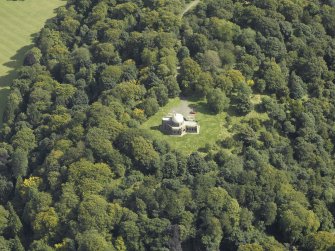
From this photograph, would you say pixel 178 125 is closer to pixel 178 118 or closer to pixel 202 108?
pixel 178 118

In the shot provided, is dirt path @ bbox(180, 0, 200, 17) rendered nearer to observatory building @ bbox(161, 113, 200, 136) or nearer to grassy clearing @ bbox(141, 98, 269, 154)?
grassy clearing @ bbox(141, 98, 269, 154)

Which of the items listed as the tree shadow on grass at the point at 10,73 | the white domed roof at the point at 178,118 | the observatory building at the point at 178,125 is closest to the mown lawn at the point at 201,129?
the observatory building at the point at 178,125

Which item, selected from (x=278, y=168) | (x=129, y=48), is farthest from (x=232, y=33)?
(x=278, y=168)

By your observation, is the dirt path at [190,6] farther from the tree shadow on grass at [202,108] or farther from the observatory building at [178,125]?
the observatory building at [178,125]

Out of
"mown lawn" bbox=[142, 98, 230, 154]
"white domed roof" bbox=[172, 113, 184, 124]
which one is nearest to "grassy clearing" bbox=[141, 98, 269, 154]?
"mown lawn" bbox=[142, 98, 230, 154]

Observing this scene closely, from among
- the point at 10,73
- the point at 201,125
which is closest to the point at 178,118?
the point at 201,125
